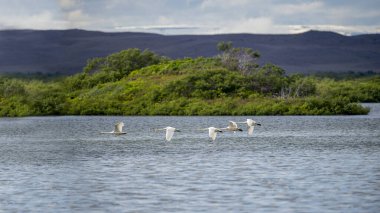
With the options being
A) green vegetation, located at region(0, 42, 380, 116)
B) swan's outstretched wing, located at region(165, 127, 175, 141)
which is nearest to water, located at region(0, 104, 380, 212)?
swan's outstretched wing, located at region(165, 127, 175, 141)

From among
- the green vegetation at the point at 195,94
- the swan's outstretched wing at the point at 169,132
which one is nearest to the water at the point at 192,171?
the swan's outstretched wing at the point at 169,132

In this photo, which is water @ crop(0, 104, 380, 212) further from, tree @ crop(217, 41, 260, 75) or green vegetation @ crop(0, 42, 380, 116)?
tree @ crop(217, 41, 260, 75)

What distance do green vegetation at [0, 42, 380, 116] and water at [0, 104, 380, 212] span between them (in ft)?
57.2

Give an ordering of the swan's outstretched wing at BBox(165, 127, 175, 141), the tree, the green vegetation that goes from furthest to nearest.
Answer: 1. the tree
2. the green vegetation
3. the swan's outstretched wing at BBox(165, 127, 175, 141)

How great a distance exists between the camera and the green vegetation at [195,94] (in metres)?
73.1

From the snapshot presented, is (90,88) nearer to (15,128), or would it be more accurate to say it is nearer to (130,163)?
(15,128)

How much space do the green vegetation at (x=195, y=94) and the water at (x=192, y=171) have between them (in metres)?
17.4

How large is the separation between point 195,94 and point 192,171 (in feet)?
153

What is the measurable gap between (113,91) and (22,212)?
2401 inches

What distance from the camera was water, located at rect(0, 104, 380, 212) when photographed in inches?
967

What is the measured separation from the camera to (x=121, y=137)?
164 feet

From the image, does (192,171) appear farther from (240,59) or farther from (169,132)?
(240,59)

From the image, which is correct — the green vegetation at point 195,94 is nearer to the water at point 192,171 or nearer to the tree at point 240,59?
the tree at point 240,59

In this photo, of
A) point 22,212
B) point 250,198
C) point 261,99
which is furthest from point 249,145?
point 261,99
